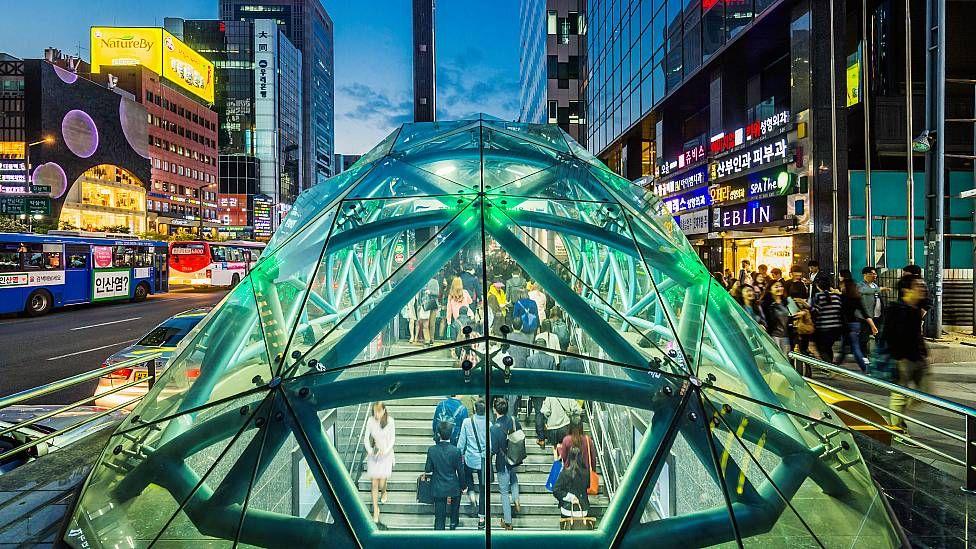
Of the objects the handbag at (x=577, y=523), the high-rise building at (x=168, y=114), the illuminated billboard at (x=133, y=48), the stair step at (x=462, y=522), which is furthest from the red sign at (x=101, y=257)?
the illuminated billboard at (x=133, y=48)

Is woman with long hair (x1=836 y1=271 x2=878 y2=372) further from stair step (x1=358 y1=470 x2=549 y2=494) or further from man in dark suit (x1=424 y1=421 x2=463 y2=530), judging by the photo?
man in dark suit (x1=424 y1=421 x2=463 y2=530)

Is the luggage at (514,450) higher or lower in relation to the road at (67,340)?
higher

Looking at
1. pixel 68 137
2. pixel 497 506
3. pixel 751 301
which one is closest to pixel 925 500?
pixel 497 506

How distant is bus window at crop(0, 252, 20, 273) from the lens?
1853 centimetres

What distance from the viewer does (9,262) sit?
18.8 metres

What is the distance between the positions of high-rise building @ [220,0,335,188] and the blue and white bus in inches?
4221

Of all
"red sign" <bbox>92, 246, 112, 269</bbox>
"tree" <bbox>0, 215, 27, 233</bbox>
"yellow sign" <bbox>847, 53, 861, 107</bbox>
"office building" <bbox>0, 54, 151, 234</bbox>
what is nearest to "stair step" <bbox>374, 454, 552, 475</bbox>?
"yellow sign" <bbox>847, 53, 861, 107</bbox>

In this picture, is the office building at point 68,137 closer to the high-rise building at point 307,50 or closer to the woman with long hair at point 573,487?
the woman with long hair at point 573,487

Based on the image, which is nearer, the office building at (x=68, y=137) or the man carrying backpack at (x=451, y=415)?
the man carrying backpack at (x=451, y=415)

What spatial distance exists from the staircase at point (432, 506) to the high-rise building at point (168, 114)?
263ft

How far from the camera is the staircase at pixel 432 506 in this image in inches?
119

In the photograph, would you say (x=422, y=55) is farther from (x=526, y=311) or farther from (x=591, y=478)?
(x=591, y=478)

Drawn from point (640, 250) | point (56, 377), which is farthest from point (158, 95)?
point (640, 250)

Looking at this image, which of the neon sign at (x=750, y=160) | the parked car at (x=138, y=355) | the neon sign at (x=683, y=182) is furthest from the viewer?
the neon sign at (x=683, y=182)
